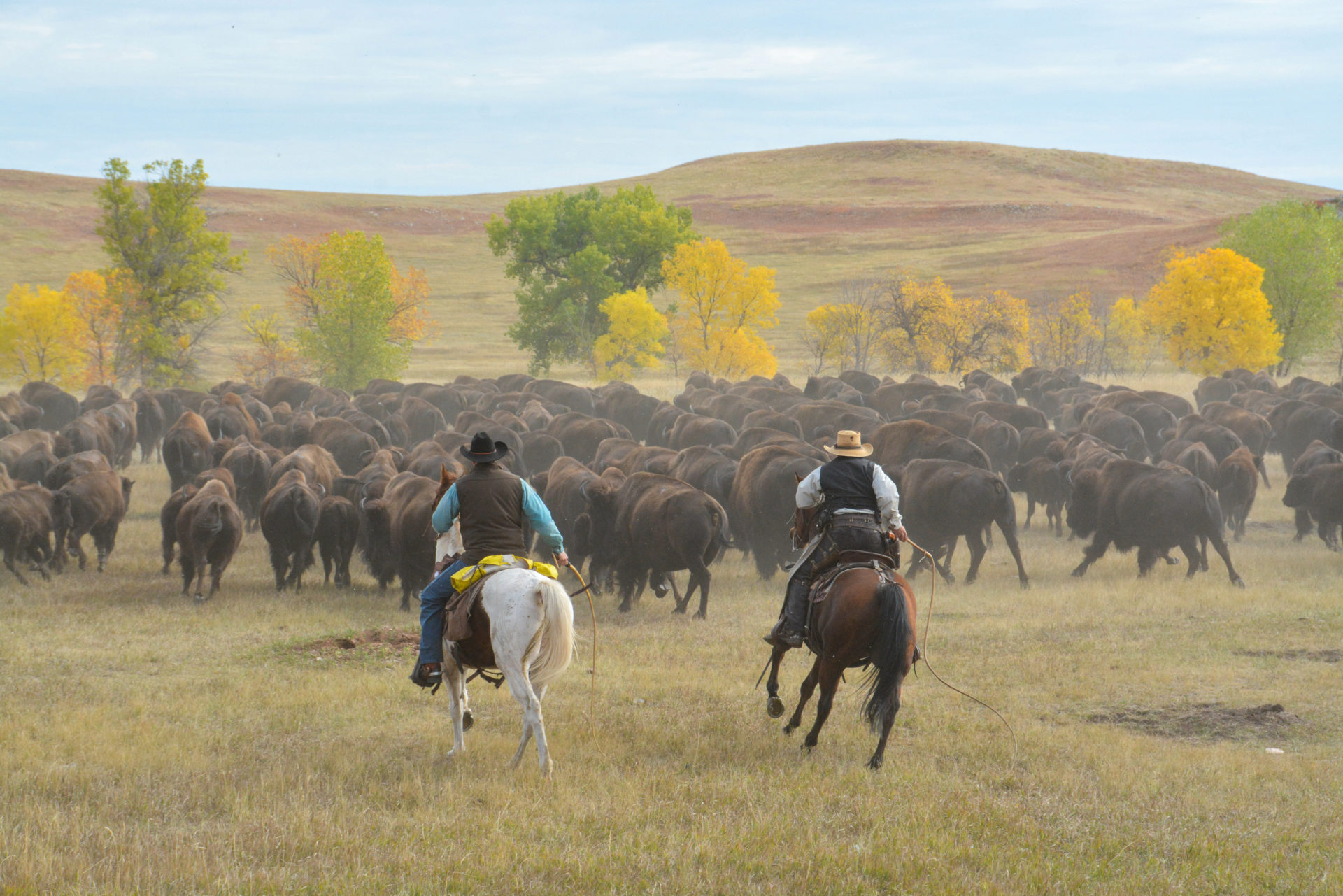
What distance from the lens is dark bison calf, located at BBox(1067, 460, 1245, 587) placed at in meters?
14.9

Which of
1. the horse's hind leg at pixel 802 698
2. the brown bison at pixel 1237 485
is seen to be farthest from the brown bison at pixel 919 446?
the horse's hind leg at pixel 802 698

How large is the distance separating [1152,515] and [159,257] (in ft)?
129

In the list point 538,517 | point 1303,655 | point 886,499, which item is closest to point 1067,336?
point 1303,655

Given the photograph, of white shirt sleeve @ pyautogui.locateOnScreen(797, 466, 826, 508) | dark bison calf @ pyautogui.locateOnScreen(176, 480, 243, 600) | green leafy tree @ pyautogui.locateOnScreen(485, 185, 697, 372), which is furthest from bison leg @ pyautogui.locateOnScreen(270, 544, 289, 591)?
green leafy tree @ pyautogui.locateOnScreen(485, 185, 697, 372)

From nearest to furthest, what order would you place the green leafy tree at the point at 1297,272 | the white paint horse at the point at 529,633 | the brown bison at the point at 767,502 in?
the white paint horse at the point at 529,633, the brown bison at the point at 767,502, the green leafy tree at the point at 1297,272

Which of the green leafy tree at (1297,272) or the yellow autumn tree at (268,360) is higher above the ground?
the green leafy tree at (1297,272)

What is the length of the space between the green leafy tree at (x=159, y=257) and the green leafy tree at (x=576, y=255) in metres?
14.9

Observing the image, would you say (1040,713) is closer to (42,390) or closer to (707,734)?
(707,734)

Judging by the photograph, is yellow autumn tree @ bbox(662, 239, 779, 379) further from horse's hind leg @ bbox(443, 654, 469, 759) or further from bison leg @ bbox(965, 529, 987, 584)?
horse's hind leg @ bbox(443, 654, 469, 759)

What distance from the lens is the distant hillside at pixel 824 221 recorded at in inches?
3418

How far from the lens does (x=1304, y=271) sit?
53.5 m

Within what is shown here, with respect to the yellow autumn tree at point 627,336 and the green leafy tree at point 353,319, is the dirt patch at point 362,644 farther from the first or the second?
the yellow autumn tree at point 627,336

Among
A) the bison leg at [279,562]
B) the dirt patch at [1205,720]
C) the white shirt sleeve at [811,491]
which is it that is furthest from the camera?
the bison leg at [279,562]

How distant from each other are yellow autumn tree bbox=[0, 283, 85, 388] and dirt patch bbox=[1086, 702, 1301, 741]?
155 feet
